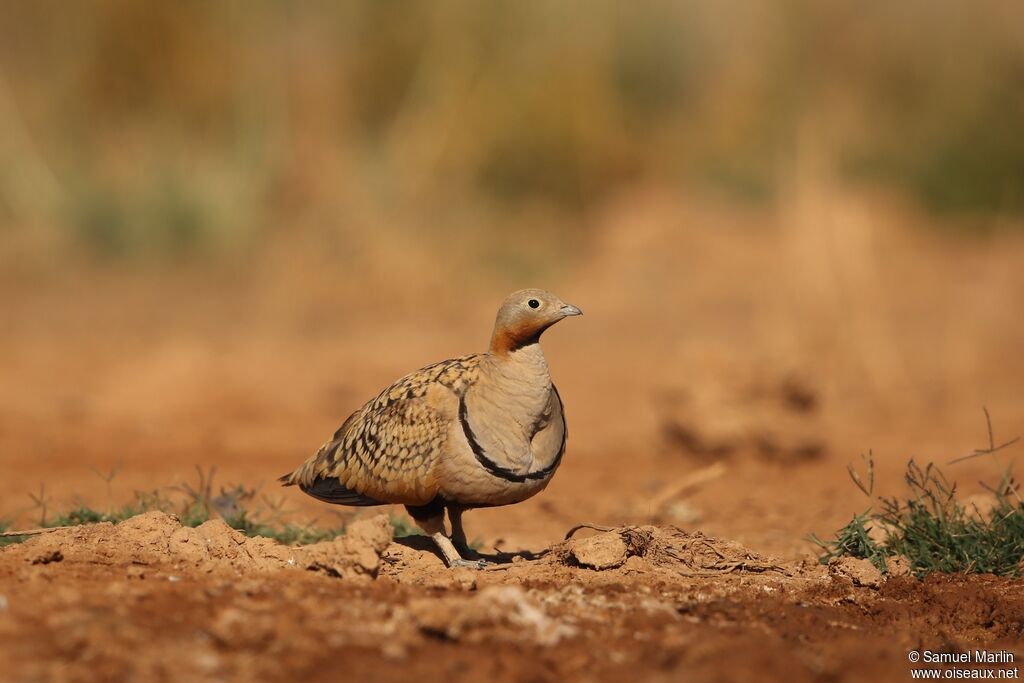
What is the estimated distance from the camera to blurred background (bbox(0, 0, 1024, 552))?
410 inches

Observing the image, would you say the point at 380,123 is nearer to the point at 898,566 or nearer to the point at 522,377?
the point at 522,377

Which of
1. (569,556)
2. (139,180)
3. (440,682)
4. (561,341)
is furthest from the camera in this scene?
(139,180)

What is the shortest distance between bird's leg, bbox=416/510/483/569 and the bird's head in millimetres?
695

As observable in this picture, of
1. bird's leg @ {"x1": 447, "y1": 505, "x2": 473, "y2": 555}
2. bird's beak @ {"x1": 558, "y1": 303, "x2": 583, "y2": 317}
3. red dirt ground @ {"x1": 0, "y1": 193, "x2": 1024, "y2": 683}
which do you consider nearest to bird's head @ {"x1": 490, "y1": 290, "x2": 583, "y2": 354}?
bird's beak @ {"x1": 558, "y1": 303, "x2": 583, "y2": 317}

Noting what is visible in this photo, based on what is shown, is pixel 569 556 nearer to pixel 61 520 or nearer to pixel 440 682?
pixel 440 682

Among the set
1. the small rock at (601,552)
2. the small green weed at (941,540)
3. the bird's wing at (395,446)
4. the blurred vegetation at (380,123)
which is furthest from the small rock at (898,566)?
the blurred vegetation at (380,123)

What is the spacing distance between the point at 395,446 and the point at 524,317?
0.68 m

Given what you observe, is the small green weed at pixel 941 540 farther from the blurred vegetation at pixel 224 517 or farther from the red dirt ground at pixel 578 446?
the blurred vegetation at pixel 224 517

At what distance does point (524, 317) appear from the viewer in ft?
15.8

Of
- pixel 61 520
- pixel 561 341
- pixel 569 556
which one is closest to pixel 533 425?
pixel 569 556

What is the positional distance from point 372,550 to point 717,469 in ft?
13.4

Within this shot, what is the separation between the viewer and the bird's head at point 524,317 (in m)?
4.82

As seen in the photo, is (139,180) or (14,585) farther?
(139,180)

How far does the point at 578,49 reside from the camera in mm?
14953
